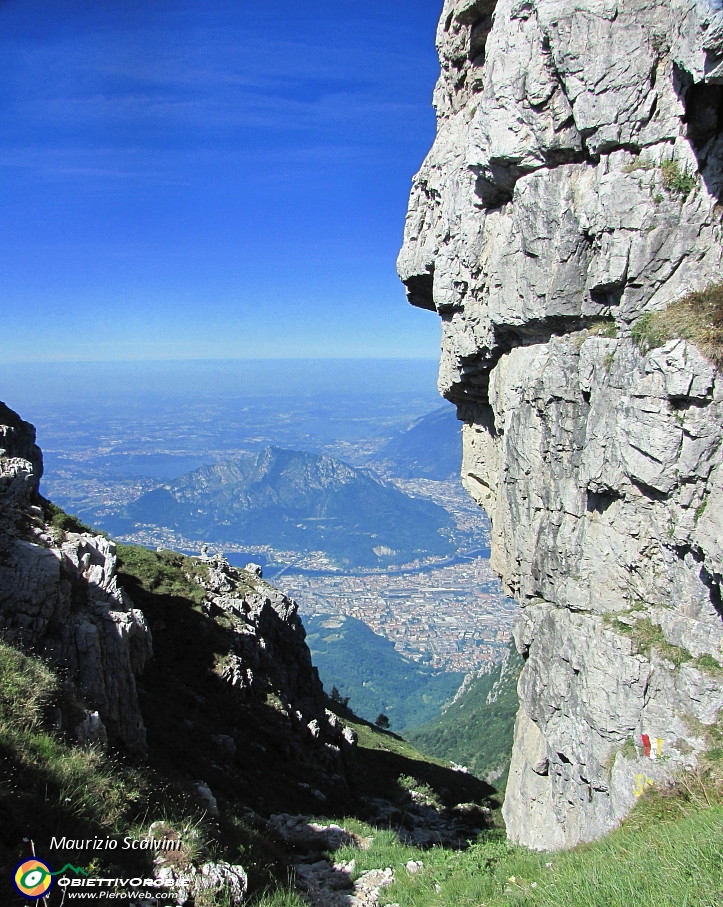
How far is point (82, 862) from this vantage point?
7.38 meters

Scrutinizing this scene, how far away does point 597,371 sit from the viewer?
645 inches

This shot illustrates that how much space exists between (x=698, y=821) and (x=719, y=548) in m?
5.78

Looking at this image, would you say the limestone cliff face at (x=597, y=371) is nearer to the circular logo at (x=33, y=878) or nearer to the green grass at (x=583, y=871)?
the green grass at (x=583, y=871)

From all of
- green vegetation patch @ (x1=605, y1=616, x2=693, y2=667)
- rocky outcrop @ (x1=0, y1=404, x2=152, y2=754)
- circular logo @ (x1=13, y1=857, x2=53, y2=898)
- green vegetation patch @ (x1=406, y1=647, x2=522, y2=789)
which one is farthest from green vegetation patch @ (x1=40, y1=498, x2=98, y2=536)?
green vegetation patch @ (x1=406, y1=647, x2=522, y2=789)

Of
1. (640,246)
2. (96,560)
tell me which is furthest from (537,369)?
(96,560)

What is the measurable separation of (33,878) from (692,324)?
16.0m

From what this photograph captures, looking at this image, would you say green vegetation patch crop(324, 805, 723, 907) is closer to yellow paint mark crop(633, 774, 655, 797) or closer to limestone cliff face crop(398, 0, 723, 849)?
yellow paint mark crop(633, 774, 655, 797)

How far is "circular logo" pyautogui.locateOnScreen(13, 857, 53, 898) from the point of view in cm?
640

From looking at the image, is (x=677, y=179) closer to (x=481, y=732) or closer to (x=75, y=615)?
(x=75, y=615)

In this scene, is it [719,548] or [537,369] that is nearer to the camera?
[719,548]

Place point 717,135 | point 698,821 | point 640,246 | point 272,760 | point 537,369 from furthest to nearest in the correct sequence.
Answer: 1. point 272,760
2. point 537,369
3. point 640,246
4. point 717,135
5. point 698,821

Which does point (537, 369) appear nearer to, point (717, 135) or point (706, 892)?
point (717, 135)

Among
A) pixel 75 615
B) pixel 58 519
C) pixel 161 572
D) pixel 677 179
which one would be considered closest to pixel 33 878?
pixel 75 615

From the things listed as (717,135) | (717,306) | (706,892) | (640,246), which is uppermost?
(717,135)
